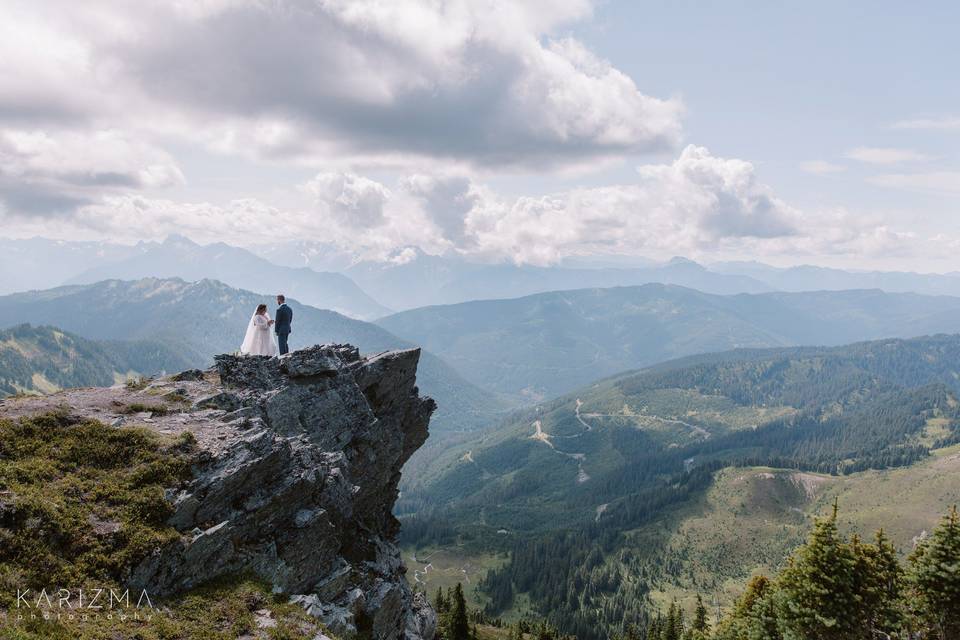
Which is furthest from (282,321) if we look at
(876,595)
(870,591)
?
(876,595)

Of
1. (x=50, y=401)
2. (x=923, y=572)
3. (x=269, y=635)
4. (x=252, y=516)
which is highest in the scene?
(x=50, y=401)

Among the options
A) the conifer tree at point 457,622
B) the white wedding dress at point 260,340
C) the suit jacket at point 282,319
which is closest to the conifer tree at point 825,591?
the white wedding dress at point 260,340

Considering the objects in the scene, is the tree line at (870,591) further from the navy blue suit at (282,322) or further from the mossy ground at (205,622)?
the navy blue suit at (282,322)

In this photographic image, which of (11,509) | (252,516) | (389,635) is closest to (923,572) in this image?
(389,635)

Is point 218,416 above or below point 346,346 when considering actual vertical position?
below

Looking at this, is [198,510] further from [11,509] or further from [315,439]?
[315,439]

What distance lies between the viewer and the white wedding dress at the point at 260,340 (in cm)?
4362

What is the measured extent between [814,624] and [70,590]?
164ft

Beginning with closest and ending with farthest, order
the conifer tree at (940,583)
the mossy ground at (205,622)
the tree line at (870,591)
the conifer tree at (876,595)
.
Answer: the mossy ground at (205,622) → the conifer tree at (940,583) → the tree line at (870,591) → the conifer tree at (876,595)

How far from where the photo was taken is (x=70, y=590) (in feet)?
70.6

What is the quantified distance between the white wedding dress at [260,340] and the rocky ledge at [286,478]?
2.75m

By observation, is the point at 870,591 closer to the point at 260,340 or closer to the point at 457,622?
the point at 260,340

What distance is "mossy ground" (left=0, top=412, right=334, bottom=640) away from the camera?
20922mm

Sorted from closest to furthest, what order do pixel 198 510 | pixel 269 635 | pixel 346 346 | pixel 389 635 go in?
pixel 269 635 < pixel 198 510 < pixel 389 635 < pixel 346 346
